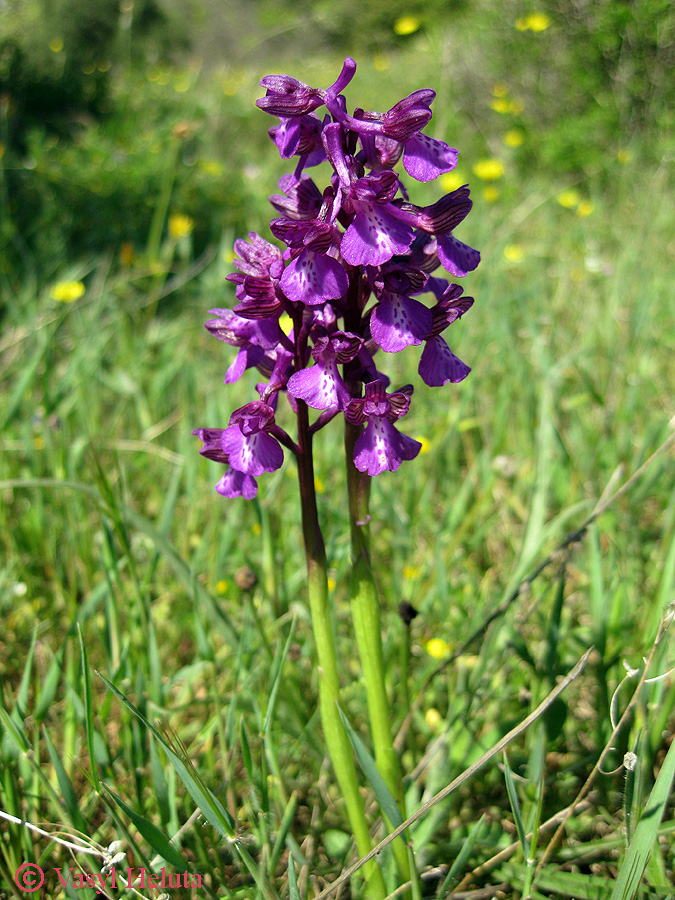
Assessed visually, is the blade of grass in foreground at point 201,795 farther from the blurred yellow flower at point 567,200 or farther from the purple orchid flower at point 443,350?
the blurred yellow flower at point 567,200

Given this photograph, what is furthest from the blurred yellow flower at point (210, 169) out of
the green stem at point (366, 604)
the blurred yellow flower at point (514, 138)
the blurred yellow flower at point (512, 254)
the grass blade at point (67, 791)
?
the grass blade at point (67, 791)

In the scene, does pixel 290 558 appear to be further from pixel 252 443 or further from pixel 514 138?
pixel 514 138

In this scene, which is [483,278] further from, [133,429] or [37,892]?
[37,892]

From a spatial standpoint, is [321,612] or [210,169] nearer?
[321,612]

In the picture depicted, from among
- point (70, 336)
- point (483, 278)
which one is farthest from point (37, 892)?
point (483, 278)

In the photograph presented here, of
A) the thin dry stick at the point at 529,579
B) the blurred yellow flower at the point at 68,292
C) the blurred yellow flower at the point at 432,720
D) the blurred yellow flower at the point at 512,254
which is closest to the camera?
the thin dry stick at the point at 529,579

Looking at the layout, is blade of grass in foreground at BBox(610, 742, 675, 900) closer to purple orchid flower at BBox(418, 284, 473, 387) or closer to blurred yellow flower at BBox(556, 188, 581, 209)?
purple orchid flower at BBox(418, 284, 473, 387)

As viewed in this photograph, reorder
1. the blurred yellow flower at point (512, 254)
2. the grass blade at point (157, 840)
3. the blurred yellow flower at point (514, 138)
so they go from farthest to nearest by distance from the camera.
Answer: the blurred yellow flower at point (514, 138), the blurred yellow flower at point (512, 254), the grass blade at point (157, 840)

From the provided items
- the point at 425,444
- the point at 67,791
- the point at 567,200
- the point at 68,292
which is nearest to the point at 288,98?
the point at 67,791
